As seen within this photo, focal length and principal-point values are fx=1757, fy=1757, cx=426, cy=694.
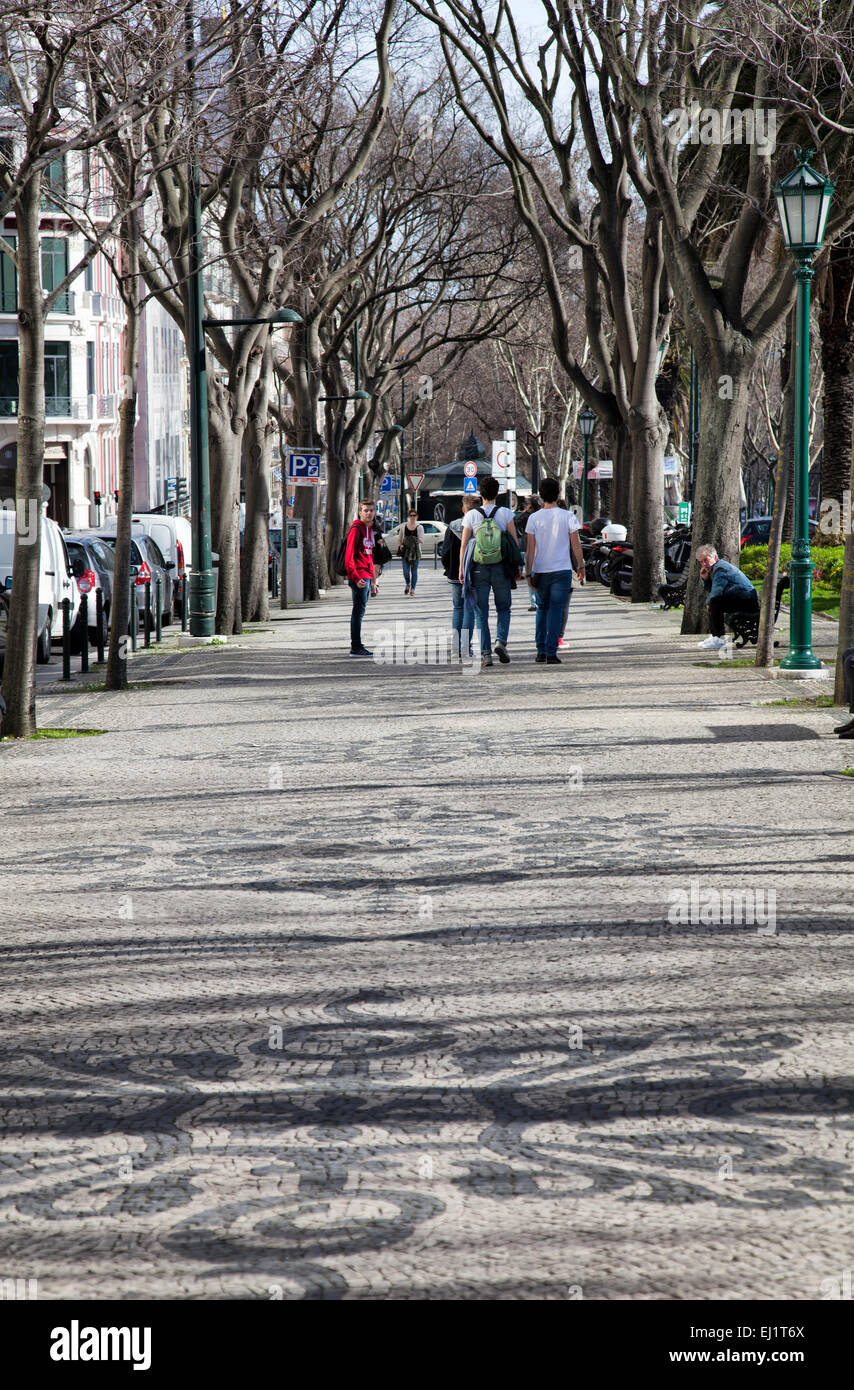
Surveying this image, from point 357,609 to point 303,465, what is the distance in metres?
14.1

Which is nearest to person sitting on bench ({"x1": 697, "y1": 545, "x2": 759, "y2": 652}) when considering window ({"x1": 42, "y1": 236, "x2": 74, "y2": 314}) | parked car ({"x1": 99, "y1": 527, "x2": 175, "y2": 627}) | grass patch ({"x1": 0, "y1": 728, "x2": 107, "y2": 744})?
grass patch ({"x1": 0, "y1": 728, "x2": 107, "y2": 744})

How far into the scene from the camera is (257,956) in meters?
6.12

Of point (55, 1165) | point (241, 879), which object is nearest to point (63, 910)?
point (241, 879)

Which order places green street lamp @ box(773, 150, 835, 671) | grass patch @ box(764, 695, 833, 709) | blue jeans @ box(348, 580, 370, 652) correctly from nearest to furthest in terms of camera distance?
grass patch @ box(764, 695, 833, 709)
green street lamp @ box(773, 150, 835, 671)
blue jeans @ box(348, 580, 370, 652)

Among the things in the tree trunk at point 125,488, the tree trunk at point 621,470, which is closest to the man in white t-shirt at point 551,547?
the tree trunk at point 125,488

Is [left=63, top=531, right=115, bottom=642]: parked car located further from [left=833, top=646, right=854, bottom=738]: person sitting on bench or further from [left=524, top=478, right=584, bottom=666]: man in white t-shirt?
[left=833, top=646, right=854, bottom=738]: person sitting on bench

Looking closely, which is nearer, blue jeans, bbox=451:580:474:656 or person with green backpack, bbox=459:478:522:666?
person with green backpack, bbox=459:478:522:666

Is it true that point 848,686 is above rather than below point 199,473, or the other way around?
below

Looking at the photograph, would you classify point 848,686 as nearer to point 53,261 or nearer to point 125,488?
point 125,488

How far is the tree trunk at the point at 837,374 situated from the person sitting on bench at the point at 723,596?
14.9 metres

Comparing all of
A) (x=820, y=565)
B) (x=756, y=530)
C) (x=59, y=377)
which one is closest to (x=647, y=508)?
(x=820, y=565)

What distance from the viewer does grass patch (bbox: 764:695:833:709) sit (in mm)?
13695

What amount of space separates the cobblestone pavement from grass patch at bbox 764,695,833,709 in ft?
8.42

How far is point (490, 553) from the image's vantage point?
1725cm
